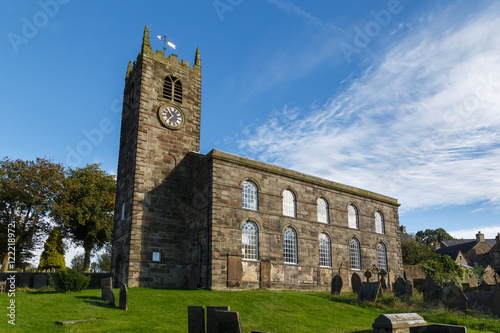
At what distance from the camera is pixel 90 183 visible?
38.8 metres

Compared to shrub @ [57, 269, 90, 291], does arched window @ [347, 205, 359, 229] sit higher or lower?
higher

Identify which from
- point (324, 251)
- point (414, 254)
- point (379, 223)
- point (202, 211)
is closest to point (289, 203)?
point (324, 251)

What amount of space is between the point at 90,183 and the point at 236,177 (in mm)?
21758

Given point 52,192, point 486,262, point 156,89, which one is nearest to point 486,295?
point 156,89

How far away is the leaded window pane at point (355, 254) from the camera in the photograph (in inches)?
1101

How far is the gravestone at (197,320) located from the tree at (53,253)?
97.7 ft

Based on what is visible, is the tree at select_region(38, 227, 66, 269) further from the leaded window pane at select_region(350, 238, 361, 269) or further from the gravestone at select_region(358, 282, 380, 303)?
the gravestone at select_region(358, 282, 380, 303)

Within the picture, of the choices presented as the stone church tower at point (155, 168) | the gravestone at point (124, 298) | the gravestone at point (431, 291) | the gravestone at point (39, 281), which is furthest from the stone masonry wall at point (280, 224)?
the gravestone at point (39, 281)

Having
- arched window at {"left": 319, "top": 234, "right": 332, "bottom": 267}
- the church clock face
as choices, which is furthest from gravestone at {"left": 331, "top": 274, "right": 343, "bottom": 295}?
the church clock face

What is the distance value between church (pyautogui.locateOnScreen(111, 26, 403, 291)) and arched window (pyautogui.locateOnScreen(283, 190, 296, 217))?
0.07 meters

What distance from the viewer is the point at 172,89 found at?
26.7 m

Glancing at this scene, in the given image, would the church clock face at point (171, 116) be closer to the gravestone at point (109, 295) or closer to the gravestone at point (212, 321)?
the gravestone at point (109, 295)

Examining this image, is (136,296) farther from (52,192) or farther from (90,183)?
(90,183)

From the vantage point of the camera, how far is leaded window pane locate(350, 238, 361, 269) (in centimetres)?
2795
